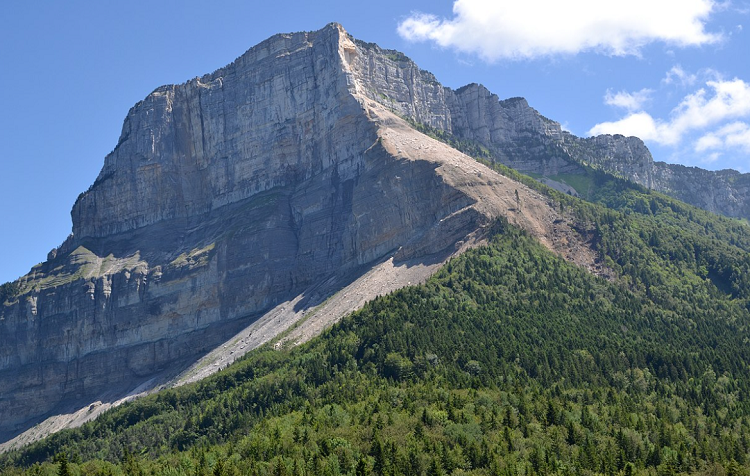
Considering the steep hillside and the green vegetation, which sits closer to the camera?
the green vegetation

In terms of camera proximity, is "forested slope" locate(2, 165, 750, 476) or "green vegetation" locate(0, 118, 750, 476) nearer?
Answer: "green vegetation" locate(0, 118, 750, 476)

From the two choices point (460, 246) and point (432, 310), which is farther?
point (460, 246)

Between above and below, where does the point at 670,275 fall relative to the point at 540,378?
above

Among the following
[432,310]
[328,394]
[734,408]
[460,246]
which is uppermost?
[460,246]

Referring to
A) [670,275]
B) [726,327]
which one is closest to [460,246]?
[670,275]

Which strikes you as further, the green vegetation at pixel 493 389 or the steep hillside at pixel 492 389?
the steep hillside at pixel 492 389

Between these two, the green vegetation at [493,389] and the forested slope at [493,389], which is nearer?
the green vegetation at [493,389]

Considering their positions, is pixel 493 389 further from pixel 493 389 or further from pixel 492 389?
pixel 492 389

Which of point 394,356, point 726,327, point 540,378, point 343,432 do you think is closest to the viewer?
point 343,432

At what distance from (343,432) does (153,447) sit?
5021cm

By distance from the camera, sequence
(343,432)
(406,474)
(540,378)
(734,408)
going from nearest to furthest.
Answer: (406,474)
(343,432)
(734,408)
(540,378)

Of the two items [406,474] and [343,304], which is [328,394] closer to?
[406,474]

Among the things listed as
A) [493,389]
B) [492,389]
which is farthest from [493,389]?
[492,389]

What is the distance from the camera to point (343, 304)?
192m
